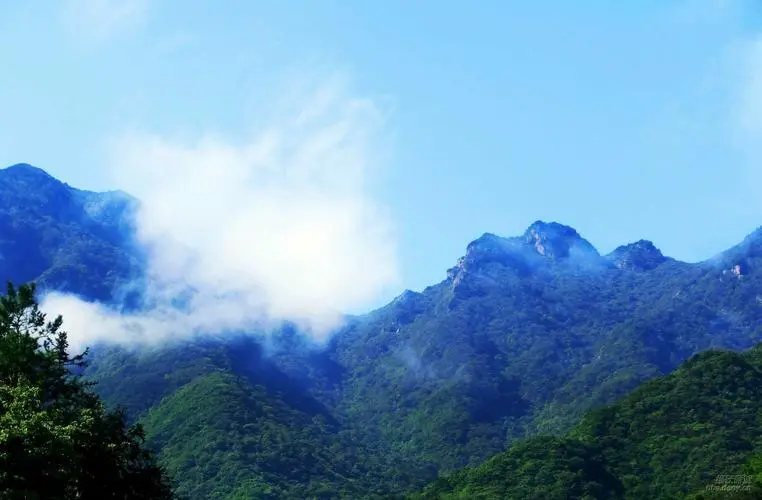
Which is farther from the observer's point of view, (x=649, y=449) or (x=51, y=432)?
(x=649, y=449)

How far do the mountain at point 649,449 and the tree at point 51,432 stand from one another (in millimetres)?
114133

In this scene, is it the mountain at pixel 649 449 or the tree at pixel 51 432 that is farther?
the mountain at pixel 649 449

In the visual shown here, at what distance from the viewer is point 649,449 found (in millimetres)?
167625

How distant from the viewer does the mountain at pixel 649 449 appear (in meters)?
153

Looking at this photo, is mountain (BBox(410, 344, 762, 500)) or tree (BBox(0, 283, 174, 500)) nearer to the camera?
tree (BBox(0, 283, 174, 500))

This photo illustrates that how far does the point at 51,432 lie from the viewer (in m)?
35.9

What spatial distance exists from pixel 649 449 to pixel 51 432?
156 metres

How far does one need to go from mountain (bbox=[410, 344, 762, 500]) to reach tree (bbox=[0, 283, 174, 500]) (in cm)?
11413

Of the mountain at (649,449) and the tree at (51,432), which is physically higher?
the tree at (51,432)

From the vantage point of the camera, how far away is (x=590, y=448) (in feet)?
562

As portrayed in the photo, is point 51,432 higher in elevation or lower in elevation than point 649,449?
higher

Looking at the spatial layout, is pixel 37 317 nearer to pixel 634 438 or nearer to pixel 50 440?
pixel 50 440

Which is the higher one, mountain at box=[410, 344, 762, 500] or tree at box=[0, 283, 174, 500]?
tree at box=[0, 283, 174, 500]

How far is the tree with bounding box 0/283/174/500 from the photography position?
35.2m
